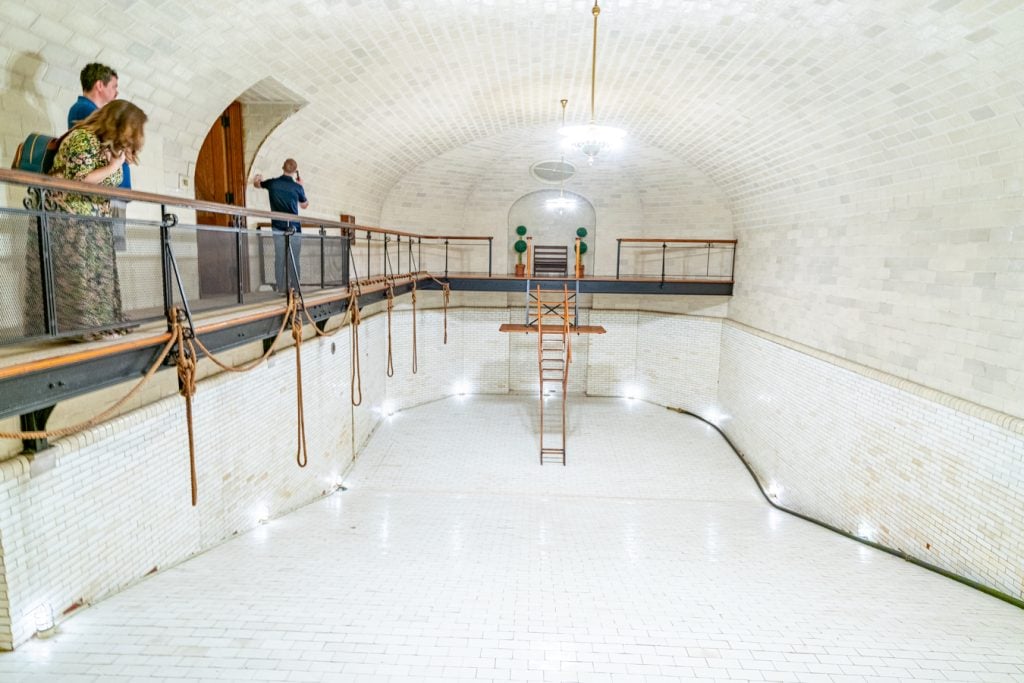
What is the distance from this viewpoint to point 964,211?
568 centimetres

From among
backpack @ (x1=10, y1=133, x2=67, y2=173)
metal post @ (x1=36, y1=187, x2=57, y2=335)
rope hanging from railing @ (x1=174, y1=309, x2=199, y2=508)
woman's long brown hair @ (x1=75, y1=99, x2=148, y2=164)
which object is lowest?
rope hanging from railing @ (x1=174, y1=309, x2=199, y2=508)

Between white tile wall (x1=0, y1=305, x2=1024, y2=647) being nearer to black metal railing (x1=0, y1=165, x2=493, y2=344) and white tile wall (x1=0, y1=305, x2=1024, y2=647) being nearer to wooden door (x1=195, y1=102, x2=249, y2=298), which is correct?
black metal railing (x1=0, y1=165, x2=493, y2=344)

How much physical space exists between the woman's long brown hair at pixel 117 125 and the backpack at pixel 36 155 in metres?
0.22

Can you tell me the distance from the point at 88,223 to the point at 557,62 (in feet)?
21.3

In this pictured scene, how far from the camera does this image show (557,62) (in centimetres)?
795

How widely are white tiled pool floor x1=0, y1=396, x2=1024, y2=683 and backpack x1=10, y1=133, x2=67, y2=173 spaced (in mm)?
2925

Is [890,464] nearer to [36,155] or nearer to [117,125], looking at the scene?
[117,125]

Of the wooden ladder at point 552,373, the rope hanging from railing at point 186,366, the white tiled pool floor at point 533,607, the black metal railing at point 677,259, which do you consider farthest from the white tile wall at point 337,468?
the wooden ladder at point 552,373

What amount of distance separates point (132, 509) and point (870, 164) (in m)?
8.39

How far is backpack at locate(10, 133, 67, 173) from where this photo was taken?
316 cm

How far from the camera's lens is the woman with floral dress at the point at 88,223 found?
295 cm

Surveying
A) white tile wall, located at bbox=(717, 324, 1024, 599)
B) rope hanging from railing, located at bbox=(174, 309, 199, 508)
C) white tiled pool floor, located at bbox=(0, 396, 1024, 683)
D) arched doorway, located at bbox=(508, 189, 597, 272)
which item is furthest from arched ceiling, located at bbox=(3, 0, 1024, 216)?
arched doorway, located at bbox=(508, 189, 597, 272)

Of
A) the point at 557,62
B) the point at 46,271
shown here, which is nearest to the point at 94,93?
the point at 46,271

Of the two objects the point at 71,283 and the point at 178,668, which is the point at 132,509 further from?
the point at 71,283
